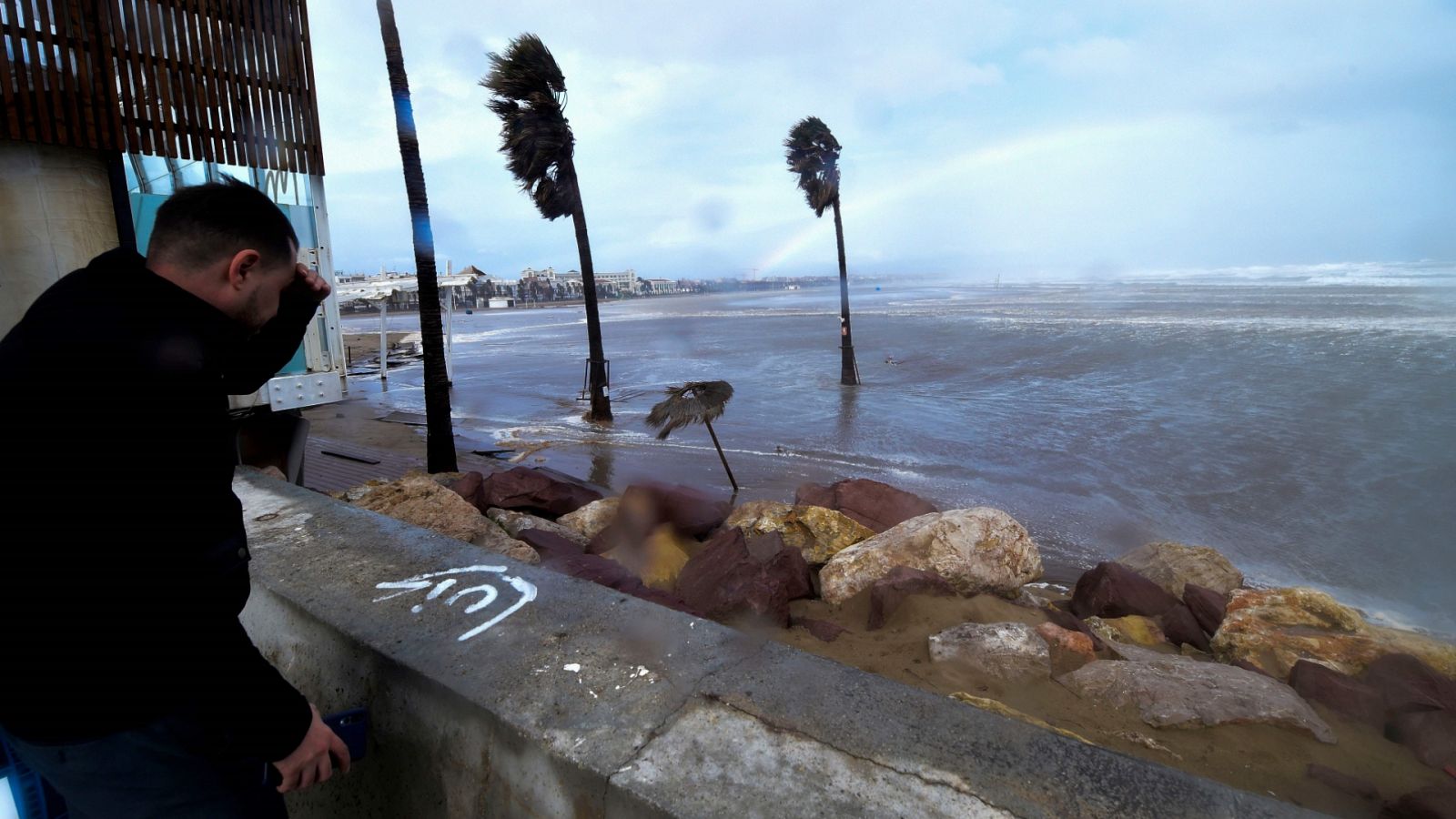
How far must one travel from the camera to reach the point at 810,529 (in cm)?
654

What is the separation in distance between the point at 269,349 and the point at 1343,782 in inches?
160

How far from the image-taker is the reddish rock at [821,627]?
4.42 metres

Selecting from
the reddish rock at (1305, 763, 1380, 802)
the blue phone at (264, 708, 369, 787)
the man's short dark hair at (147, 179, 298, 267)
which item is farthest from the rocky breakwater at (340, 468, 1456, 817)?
the man's short dark hair at (147, 179, 298, 267)

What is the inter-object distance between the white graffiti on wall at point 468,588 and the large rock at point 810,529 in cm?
383

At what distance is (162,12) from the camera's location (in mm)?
5371

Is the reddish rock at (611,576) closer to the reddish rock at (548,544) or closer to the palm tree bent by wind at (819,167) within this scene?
the reddish rock at (548,544)

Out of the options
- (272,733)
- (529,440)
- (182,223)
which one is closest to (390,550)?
(272,733)

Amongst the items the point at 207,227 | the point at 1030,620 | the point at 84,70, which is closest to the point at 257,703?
the point at 207,227

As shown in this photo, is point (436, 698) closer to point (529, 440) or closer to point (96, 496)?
point (96, 496)

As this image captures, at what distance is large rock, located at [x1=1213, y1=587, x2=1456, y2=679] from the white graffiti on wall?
438 centimetres

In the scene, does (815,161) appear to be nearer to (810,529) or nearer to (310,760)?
(810,529)

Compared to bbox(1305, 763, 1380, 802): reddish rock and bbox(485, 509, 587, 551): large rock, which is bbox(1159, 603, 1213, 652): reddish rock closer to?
bbox(1305, 763, 1380, 802): reddish rock

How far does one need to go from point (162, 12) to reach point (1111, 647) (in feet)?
25.6

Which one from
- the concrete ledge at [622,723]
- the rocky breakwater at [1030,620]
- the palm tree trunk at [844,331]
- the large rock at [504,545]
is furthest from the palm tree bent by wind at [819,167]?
the concrete ledge at [622,723]
